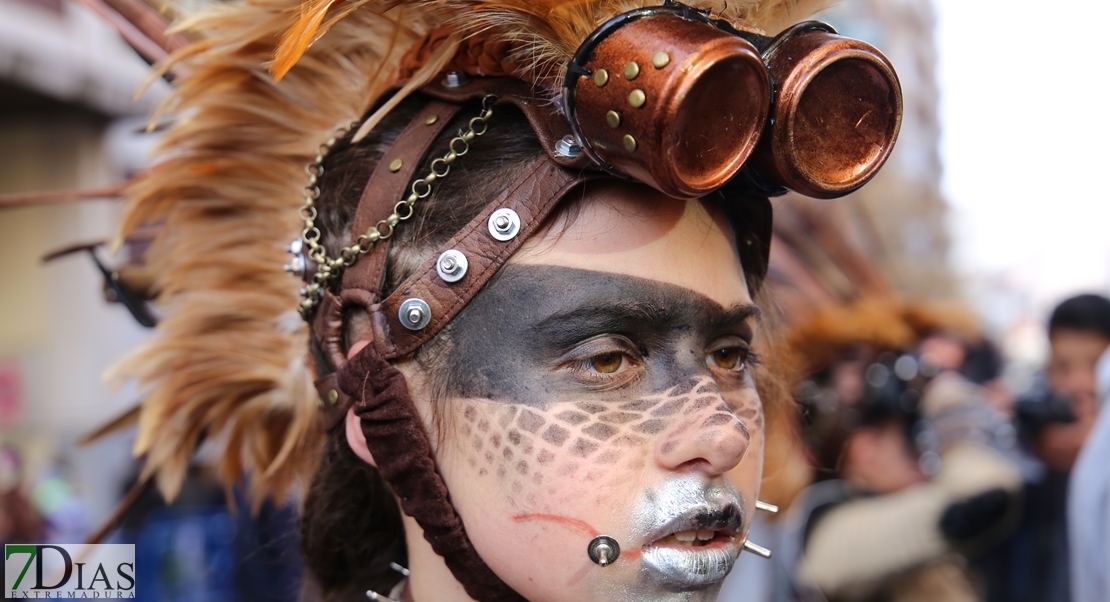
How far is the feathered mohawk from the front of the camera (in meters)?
2.04

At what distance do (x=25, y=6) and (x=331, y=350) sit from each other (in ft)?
26.7

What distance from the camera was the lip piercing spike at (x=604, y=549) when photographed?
4.76ft

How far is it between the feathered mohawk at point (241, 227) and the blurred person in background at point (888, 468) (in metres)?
1.95

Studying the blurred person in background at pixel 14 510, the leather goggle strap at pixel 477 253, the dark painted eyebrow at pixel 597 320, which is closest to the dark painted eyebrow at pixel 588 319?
the dark painted eyebrow at pixel 597 320

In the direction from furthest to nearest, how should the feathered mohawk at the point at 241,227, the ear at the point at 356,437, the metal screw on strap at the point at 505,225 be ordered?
1. the feathered mohawk at the point at 241,227
2. the ear at the point at 356,437
3. the metal screw on strap at the point at 505,225

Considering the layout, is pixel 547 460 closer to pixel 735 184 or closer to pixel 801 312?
pixel 735 184

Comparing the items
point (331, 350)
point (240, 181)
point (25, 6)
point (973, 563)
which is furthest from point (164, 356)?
point (25, 6)

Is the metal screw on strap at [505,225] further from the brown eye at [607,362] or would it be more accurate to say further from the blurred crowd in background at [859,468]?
the blurred crowd in background at [859,468]

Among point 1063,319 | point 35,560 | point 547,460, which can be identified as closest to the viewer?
point 547,460

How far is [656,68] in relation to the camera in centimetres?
137

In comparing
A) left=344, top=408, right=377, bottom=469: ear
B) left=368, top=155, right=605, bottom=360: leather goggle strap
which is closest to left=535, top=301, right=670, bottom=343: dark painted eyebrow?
left=368, top=155, right=605, bottom=360: leather goggle strap

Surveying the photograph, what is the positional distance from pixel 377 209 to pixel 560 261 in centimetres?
40

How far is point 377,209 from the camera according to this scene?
5.72 ft

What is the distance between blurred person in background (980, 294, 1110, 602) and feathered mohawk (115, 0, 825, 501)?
344 cm
